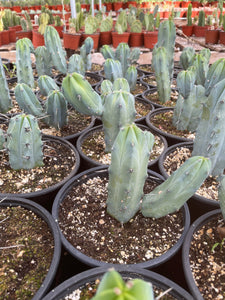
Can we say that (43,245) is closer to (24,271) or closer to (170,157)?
(24,271)

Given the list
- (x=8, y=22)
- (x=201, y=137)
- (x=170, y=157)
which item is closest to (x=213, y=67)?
(x=201, y=137)

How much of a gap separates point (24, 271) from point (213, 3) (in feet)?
32.1

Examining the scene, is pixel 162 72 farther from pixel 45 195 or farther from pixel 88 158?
pixel 45 195

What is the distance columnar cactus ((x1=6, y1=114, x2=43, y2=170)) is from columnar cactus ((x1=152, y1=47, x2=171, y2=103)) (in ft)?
4.13

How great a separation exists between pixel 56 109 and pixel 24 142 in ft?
1.48

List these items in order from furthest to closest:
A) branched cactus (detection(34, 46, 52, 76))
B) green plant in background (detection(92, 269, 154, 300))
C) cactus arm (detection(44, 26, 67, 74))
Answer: branched cactus (detection(34, 46, 52, 76)) → cactus arm (detection(44, 26, 67, 74)) → green plant in background (detection(92, 269, 154, 300))

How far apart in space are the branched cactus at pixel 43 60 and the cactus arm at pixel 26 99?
3.03 feet

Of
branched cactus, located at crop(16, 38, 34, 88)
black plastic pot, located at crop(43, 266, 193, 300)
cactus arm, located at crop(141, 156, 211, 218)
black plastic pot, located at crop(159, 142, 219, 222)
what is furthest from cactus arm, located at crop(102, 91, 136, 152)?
branched cactus, located at crop(16, 38, 34, 88)

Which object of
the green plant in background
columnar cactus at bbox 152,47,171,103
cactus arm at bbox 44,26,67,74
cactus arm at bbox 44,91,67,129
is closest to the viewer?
the green plant in background

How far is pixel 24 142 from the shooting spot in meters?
1.50

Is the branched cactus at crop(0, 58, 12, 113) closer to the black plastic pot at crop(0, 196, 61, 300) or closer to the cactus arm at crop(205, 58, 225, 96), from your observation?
the black plastic pot at crop(0, 196, 61, 300)

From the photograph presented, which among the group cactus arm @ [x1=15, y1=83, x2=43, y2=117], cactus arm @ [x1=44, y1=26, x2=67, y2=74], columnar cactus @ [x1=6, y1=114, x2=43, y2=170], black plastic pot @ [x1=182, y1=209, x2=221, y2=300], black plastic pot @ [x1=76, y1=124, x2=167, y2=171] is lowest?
black plastic pot @ [x1=182, y1=209, x2=221, y2=300]

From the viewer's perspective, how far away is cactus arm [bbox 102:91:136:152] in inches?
58.0

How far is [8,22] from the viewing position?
17.3ft
